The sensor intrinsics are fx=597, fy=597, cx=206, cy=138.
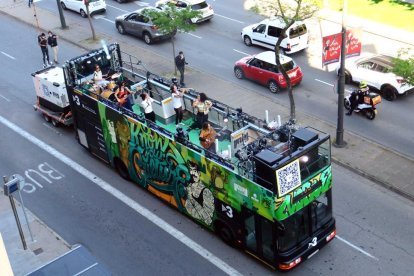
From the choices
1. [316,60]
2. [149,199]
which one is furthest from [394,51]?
[149,199]

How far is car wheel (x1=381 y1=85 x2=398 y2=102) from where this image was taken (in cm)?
2569

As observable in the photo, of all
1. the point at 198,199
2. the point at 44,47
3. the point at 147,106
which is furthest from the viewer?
the point at 44,47

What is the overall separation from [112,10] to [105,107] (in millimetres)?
20371

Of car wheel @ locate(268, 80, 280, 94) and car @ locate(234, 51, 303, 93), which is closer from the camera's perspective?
car @ locate(234, 51, 303, 93)

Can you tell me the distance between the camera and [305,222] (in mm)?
15727

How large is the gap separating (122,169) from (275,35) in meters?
13.4

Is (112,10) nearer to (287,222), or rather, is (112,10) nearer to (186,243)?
(186,243)

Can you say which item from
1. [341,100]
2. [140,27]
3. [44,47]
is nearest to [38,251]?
[341,100]

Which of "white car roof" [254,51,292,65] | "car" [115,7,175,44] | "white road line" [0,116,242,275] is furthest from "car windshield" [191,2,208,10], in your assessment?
"white road line" [0,116,242,275]

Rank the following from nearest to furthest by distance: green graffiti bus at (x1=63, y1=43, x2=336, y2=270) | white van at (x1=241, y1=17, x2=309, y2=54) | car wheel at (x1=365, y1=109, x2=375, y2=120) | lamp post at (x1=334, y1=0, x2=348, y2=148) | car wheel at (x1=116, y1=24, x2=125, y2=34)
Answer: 1. green graffiti bus at (x1=63, y1=43, x2=336, y2=270)
2. lamp post at (x1=334, y1=0, x2=348, y2=148)
3. car wheel at (x1=365, y1=109, x2=375, y2=120)
4. white van at (x1=241, y1=17, x2=309, y2=54)
5. car wheel at (x1=116, y1=24, x2=125, y2=34)

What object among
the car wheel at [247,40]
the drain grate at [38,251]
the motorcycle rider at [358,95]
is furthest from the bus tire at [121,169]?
the car wheel at [247,40]

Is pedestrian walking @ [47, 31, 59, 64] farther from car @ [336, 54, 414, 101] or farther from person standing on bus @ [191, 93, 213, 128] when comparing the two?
person standing on bus @ [191, 93, 213, 128]

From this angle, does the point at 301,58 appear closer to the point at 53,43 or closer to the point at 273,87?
the point at 273,87

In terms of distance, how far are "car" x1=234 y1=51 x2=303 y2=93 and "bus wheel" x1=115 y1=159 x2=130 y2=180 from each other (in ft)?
29.8
